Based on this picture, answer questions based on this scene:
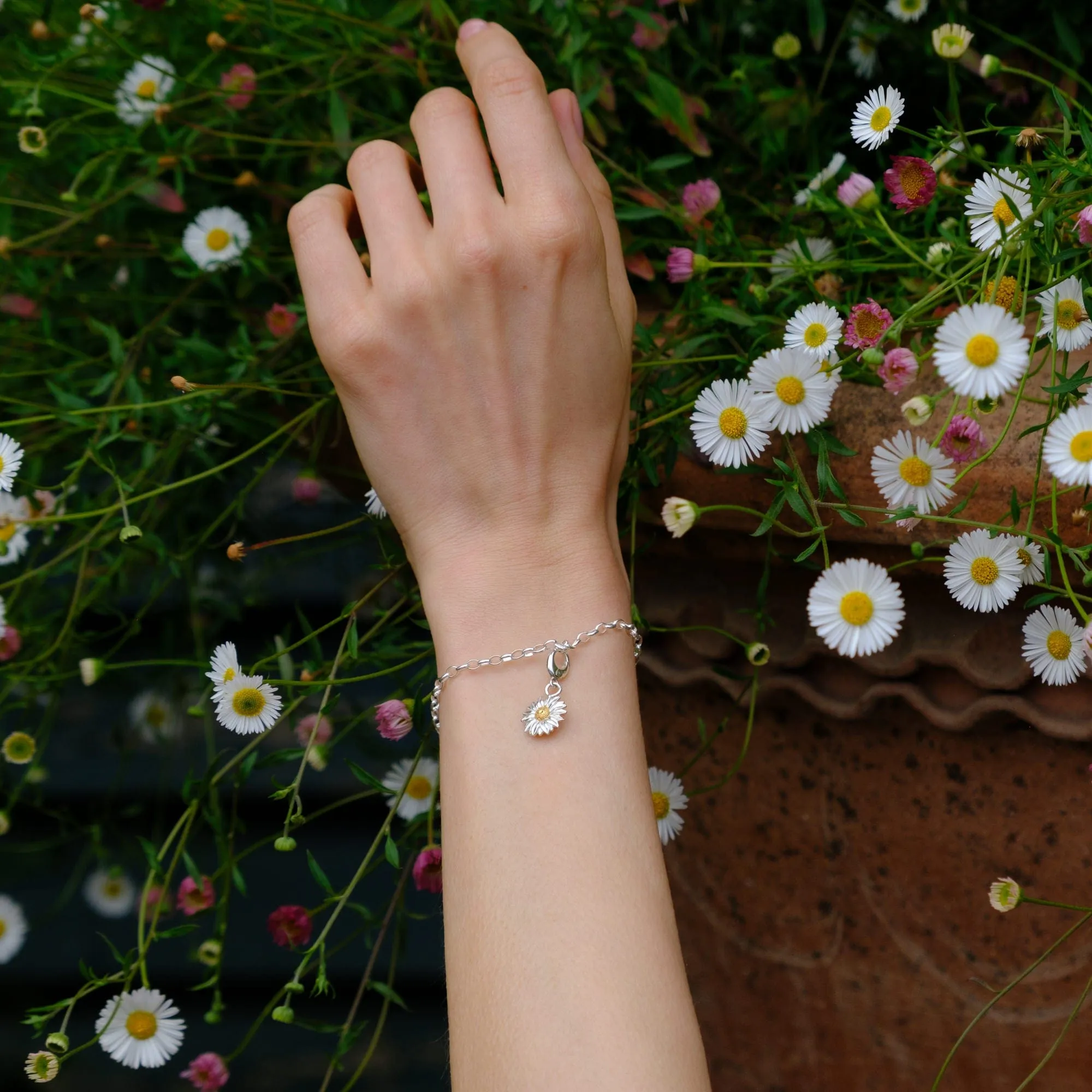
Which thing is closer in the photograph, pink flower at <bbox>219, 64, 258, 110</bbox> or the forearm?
the forearm

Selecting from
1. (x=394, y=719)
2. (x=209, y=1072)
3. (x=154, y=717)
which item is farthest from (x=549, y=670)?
(x=154, y=717)

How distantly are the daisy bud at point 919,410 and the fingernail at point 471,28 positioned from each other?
0.37 metres

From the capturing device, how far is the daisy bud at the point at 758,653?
692 mm

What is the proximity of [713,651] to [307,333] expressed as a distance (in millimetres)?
389

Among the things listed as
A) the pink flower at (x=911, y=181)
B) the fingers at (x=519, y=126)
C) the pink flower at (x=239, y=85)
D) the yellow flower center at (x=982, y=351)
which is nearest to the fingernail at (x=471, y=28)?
the fingers at (x=519, y=126)

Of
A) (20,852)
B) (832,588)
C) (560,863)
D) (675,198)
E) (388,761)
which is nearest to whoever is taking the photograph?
(560,863)

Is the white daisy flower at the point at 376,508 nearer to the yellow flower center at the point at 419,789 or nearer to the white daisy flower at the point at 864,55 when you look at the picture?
the yellow flower center at the point at 419,789

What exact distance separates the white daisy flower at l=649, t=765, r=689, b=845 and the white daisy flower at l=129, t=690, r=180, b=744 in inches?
19.8

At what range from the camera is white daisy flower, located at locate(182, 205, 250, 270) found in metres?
0.83

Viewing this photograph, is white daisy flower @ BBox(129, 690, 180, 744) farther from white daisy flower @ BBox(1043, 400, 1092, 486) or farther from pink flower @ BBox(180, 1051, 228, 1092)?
white daisy flower @ BBox(1043, 400, 1092, 486)

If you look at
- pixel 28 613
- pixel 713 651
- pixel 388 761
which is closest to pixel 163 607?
pixel 28 613

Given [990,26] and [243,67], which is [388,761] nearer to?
[243,67]

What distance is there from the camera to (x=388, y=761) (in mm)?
939

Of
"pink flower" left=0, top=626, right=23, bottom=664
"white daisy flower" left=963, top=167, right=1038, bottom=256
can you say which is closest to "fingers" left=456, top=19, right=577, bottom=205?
"white daisy flower" left=963, top=167, right=1038, bottom=256
